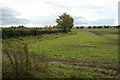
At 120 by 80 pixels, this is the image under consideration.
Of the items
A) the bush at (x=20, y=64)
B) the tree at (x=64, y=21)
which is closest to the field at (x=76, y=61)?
the bush at (x=20, y=64)

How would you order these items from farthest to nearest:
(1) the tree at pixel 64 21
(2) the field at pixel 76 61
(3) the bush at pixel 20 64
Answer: (1) the tree at pixel 64 21 → (2) the field at pixel 76 61 → (3) the bush at pixel 20 64

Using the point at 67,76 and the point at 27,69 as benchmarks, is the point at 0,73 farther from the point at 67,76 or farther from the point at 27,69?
the point at 67,76

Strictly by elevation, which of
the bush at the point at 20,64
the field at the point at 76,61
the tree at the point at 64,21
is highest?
the tree at the point at 64,21

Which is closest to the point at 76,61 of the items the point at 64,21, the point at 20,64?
the point at 20,64

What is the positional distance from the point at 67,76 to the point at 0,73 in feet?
11.5

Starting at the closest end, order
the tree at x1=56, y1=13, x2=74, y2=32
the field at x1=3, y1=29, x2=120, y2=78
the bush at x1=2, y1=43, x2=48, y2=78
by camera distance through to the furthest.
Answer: the bush at x1=2, y1=43, x2=48, y2=78 < the field at x1=3, y1=29, x2=120, y2=78 < the tree at x1=56, y1=13, x2=74, y2=32

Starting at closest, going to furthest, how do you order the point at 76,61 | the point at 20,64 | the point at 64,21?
the point at 20,64, the point at 76,61, the point at 64,21

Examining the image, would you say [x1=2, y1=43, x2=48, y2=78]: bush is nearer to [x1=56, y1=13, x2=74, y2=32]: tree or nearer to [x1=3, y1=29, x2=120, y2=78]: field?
[x1=3, y1=29, x2=120, y2=78]: field

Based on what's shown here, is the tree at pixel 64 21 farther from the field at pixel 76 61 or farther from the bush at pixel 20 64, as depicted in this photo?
the bush at pixel 20 64

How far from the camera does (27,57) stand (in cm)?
591

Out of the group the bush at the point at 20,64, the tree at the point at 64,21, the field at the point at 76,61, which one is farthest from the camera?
the tree at the point at 64,21

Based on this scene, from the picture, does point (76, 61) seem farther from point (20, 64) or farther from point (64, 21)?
point (64, 21)

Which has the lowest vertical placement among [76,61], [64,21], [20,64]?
[76,61]

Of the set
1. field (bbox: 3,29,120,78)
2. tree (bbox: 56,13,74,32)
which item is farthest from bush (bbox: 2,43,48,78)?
tree (bbox: 56,13,74,32)
